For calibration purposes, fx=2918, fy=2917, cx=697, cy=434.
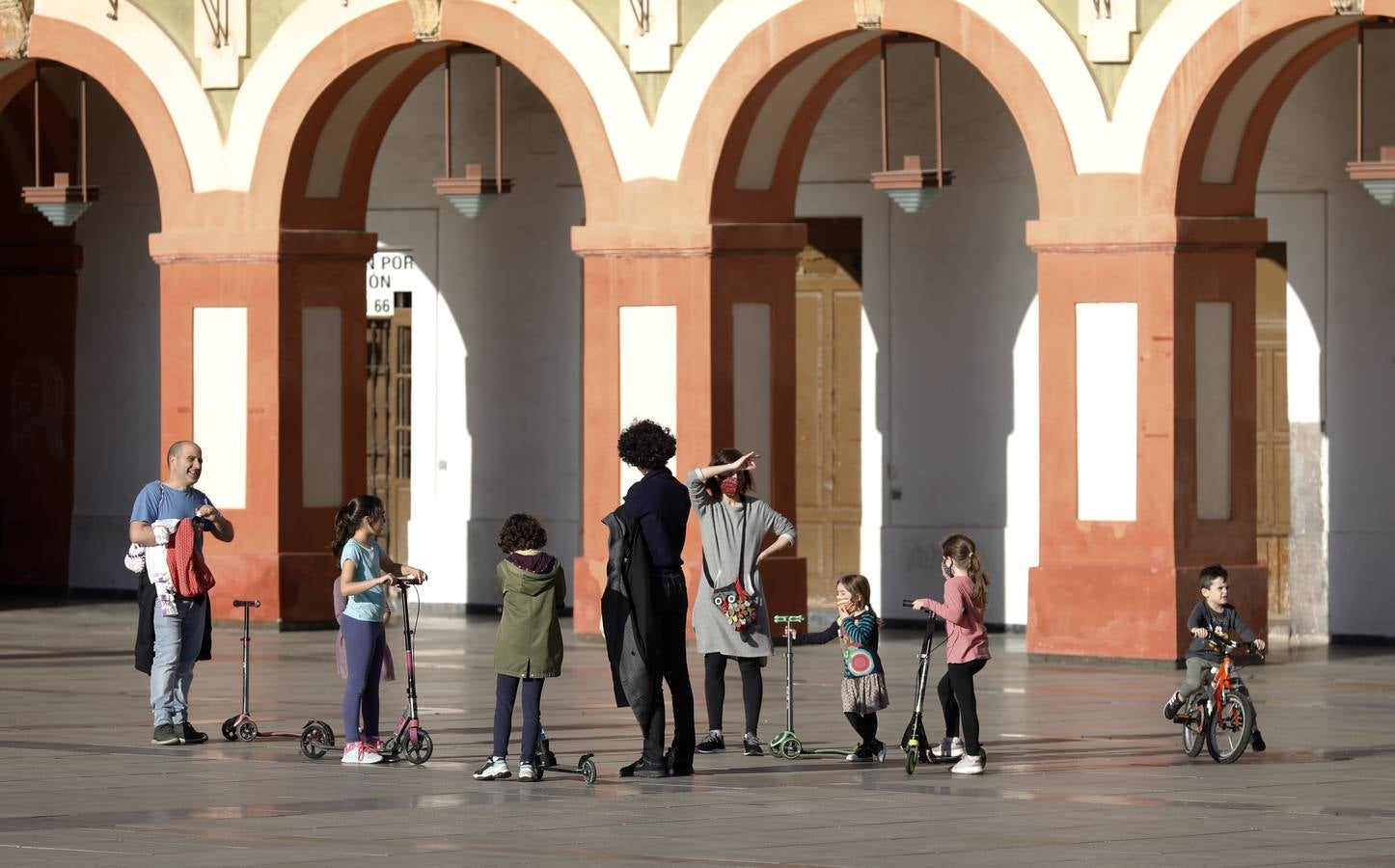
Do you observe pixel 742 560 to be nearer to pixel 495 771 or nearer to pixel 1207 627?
pixel 495 771

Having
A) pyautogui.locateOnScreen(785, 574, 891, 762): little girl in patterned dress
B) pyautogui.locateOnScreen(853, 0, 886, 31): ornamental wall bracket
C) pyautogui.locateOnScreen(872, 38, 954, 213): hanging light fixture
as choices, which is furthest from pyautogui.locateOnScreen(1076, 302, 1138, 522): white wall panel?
pyautogui.locateOnScreen(785, 574, 891, 762): little girl in patterned dress

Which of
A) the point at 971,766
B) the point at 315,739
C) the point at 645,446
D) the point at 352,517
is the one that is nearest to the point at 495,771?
the point at 315,739

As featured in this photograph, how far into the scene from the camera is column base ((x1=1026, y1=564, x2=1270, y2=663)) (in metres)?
20.1

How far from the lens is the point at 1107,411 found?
20.5 metres

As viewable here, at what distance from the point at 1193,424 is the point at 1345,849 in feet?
31.2

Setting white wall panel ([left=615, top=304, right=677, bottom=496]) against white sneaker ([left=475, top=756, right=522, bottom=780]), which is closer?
white sneaker ([left=475, top=756, right=522, bottom=780])

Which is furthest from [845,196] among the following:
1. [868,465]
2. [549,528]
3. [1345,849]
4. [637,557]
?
[1345,849]

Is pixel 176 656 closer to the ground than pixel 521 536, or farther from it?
closer to the ground

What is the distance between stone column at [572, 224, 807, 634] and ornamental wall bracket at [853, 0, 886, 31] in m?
1.87

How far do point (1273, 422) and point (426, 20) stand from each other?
7.41m

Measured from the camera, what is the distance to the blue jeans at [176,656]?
15078mm

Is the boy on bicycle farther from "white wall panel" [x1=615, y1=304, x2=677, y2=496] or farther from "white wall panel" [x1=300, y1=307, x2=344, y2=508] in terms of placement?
"white wall panel" [x1=300, y1=307, x2=344, y2=508]

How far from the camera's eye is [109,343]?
2814 centimetres

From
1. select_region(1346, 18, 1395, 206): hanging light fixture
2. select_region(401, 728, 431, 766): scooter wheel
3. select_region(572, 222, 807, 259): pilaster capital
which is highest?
select_region(1346, 18, 1395, 206): hanging light fixture
